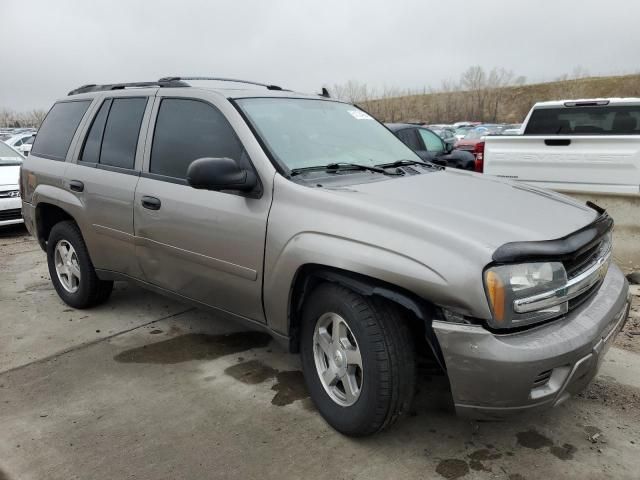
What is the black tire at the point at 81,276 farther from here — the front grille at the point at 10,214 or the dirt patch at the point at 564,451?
the front grille at the point at 10,214

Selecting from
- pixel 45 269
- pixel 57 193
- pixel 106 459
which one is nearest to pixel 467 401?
pixel 106 459

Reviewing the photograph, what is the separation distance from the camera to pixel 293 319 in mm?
2949

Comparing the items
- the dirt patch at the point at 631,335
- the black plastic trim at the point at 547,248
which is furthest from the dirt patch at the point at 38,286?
the dirt patch at the point at 631,335

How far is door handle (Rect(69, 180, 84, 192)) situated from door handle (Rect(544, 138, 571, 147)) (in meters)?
4.68

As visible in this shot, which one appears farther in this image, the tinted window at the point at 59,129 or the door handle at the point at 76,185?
the tinted window at the point at 59,129

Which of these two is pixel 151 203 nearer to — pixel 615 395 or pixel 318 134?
pixel 318 134

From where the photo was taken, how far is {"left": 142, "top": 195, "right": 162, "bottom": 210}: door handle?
3.52 metres

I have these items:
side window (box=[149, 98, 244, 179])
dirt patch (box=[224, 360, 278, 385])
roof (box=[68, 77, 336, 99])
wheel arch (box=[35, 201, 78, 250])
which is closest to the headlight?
side window (box=[149, 98, 244, 179])

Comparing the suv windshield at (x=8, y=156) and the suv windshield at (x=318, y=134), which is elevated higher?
the suv windshield at (x=318, y=134)

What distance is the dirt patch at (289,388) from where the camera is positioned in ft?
10.5

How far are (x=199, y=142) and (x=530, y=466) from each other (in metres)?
2.58

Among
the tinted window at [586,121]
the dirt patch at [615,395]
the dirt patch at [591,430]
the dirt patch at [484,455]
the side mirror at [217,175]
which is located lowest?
the dirt patch at [484,455]

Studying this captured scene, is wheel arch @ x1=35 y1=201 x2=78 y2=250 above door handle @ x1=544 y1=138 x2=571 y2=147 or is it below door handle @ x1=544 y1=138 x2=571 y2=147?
below

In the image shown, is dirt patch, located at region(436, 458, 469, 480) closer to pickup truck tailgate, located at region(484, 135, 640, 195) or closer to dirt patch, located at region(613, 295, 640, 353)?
dirt patch, located at region(613, 295, 640, 353)
